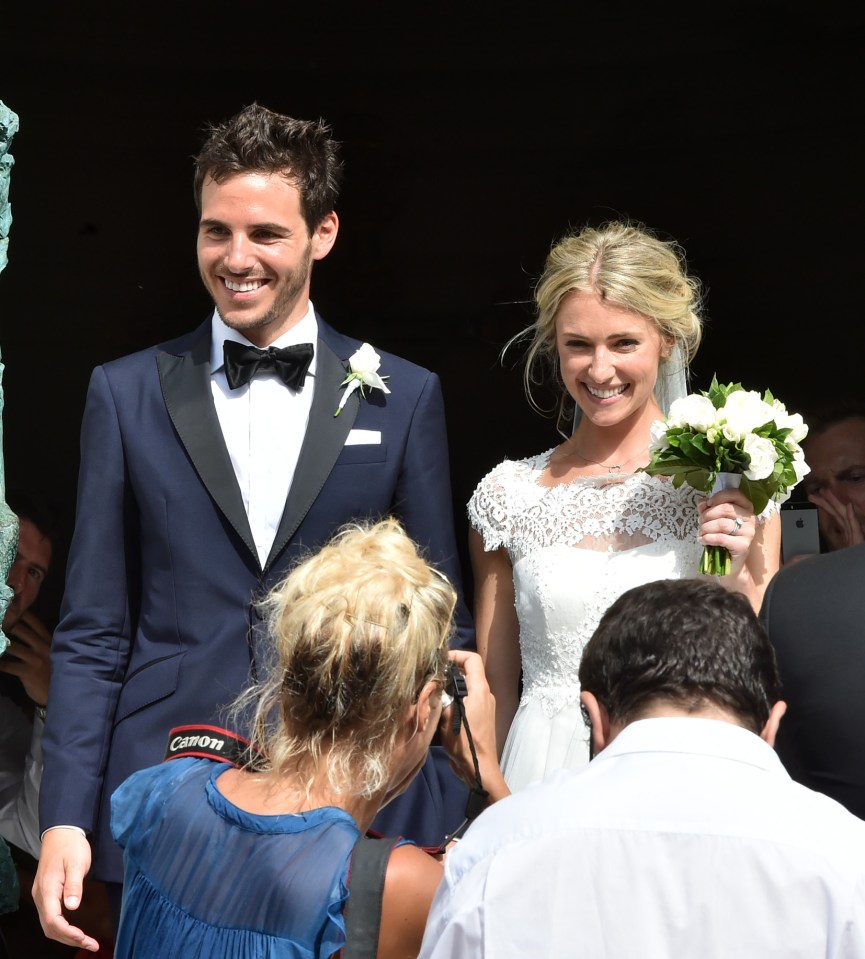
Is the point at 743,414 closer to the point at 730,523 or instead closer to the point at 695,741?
the point at 730,523

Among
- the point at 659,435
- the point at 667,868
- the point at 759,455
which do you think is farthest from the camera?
the point at 659,435

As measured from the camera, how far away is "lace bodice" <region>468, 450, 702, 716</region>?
10.6ft

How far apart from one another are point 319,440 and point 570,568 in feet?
2.15

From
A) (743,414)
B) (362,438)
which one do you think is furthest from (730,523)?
(362,438)

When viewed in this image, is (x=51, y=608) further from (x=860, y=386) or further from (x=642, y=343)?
(x=860, y=386)

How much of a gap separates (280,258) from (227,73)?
3.36 meters

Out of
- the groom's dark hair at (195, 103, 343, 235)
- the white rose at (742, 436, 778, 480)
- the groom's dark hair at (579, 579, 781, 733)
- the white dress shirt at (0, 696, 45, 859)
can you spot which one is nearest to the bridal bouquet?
the white rose at (742, 436, 778, 480)

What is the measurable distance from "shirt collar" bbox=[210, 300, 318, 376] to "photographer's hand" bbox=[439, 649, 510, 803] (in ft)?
2.93

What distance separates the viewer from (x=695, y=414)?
293cm

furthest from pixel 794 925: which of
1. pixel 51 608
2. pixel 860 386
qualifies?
pixel 860 386

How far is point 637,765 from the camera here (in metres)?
1.70

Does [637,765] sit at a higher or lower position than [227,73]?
lower

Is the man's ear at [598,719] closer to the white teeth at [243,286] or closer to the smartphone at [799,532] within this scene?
the white teeth at [243,286]

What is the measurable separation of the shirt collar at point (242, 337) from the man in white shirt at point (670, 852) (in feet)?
5.01
